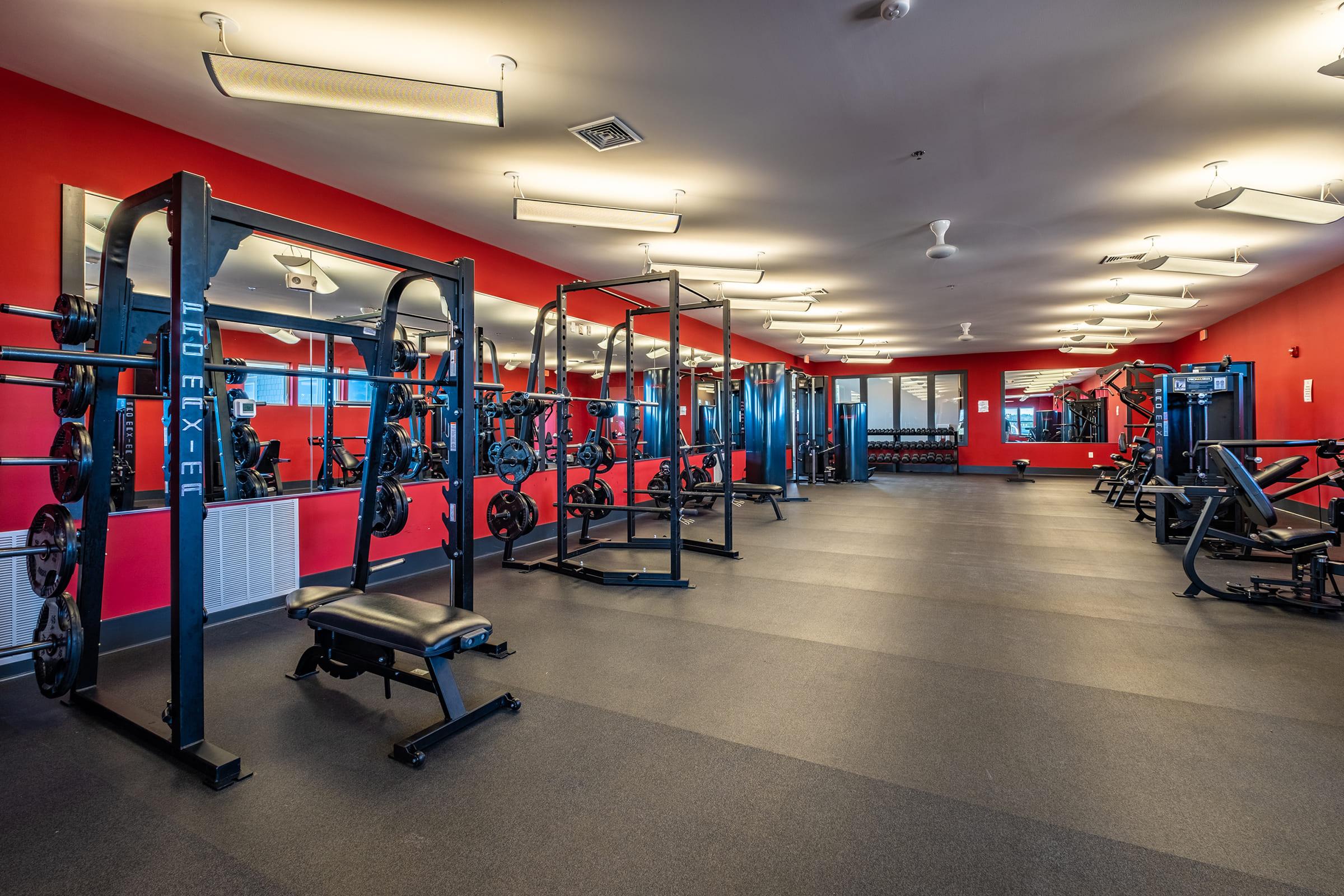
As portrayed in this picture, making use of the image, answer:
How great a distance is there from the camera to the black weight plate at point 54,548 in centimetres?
180

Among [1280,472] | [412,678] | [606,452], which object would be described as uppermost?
[606,452]

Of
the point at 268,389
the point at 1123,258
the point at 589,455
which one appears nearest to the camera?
the point at 268,389

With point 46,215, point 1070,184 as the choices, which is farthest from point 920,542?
point 46,215

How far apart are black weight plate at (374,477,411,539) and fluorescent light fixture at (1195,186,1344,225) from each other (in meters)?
4.42

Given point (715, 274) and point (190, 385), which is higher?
point (715, 274)

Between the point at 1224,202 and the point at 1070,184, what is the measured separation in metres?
0.77

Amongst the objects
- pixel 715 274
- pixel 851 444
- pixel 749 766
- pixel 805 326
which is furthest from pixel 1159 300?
pixel 749 766

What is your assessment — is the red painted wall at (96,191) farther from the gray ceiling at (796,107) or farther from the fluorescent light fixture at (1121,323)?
the fluorescent light fixture at (1121,323)

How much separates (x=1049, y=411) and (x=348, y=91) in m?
13.8

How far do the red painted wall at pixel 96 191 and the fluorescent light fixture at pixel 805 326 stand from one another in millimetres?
5941

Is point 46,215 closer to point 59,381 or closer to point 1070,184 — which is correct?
point 59,381

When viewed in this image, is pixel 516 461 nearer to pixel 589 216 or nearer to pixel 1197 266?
pixel 589 216

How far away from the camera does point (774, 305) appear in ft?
21.6

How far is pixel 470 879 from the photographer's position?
4.06 ft
